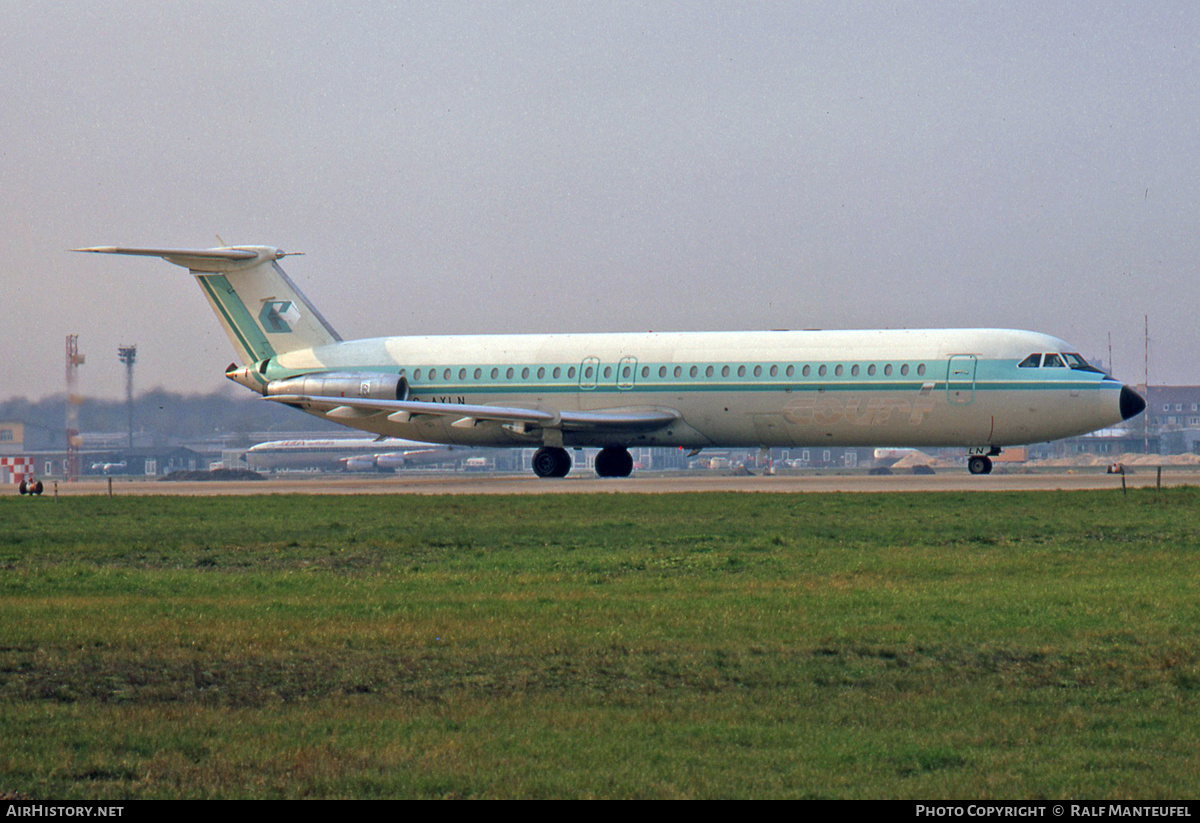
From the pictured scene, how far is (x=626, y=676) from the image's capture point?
34.5 feet

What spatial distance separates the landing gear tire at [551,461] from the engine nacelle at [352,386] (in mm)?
4619

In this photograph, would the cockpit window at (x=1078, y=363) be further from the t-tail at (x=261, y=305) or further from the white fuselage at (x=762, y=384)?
the t-tail at (x=261, y=305)

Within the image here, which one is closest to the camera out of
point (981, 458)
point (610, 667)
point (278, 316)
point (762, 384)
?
point (610, 667)

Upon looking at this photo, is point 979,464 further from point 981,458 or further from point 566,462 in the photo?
point 566,462

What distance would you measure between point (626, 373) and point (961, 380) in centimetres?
965

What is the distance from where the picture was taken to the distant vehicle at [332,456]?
121 meters

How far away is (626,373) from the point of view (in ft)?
135

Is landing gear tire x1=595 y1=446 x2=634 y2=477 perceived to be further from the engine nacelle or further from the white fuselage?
the engine nacelle

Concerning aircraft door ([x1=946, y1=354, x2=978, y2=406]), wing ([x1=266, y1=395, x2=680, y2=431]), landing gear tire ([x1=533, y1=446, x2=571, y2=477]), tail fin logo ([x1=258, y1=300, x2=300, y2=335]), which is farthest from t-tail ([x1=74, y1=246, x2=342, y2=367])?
aircraft door ([x1=946, y1=354, x2=978, y2=406])

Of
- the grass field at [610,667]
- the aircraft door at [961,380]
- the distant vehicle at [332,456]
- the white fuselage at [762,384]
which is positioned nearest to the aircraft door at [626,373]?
the white fuselage at [762,384]

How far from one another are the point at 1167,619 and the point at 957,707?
433 centimetres

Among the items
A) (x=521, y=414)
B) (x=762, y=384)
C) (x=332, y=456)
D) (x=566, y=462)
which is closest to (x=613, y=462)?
(x=566, y=462)

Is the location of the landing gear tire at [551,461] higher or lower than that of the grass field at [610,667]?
higher
